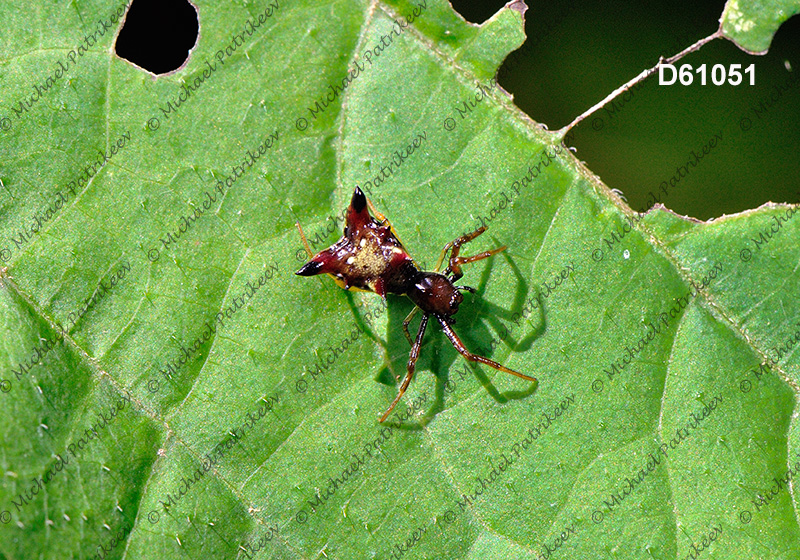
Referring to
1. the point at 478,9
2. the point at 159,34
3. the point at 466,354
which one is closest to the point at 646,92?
the point at 478,9

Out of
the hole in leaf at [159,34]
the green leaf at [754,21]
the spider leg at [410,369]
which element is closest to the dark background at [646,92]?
the hole in leaf at [159,34]

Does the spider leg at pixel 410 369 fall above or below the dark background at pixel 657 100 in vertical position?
below

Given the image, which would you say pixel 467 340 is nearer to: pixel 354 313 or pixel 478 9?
pixel 354 313

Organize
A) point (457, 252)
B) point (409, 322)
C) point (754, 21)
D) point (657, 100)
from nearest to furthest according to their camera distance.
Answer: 1. point (754, 21)
2. point (457, 252)
3. point (409, 322)
4. point (657, 100)

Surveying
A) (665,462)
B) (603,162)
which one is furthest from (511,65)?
(665,462)

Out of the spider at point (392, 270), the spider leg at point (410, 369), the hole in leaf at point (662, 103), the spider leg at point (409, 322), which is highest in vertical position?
the hole in leaf at point (662, 103)

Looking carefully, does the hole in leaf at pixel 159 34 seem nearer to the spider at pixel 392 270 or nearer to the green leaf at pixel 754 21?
the spider at pixel 392 270
